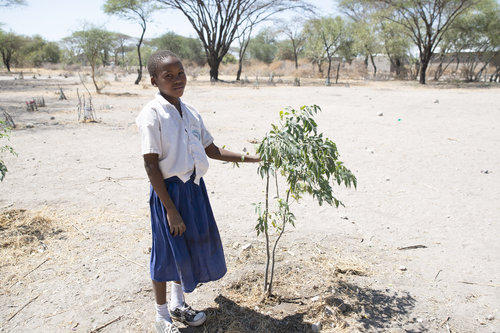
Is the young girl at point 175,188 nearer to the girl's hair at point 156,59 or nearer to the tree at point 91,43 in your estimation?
the girl's hair at point 156,59

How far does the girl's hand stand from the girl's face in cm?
58

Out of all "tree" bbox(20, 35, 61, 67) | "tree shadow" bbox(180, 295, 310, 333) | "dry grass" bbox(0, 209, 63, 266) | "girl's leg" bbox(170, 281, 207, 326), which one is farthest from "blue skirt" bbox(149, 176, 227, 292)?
"tree" bbox(20, 35, 61, 67)

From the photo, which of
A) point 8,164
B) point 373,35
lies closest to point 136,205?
point 8,164

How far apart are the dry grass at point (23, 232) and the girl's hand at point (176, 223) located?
5.79 ft

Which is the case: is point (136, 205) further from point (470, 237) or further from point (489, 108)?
point (489, 108)

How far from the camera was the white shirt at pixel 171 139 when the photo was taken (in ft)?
5.46

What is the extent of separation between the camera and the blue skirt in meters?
1.82

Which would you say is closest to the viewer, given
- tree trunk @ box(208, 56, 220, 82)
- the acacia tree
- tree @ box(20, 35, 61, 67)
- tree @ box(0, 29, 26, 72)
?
the acacia tree

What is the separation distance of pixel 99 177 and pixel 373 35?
31.6 meters

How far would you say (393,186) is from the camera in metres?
4.51

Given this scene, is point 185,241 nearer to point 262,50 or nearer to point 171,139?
point 171,139

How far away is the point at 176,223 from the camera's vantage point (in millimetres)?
1762

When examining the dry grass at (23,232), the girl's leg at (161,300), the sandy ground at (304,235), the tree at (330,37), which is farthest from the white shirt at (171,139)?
the tree at (330,37)

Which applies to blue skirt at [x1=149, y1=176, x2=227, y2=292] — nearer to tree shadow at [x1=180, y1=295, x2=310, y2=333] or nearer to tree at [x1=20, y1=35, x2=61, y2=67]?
tree shadow at [x1=180, y1=295, x2=310, y2=333]
